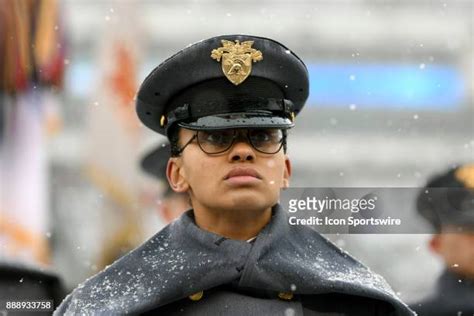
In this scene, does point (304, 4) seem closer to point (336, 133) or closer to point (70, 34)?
point (336, 133)

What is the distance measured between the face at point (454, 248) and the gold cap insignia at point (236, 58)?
2.69 ft

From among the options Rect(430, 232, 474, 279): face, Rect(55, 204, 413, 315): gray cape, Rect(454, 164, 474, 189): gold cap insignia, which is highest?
Rect(454, 164, 474, 189): gold cap insignia

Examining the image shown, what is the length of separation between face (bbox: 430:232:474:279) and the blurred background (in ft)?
0.13

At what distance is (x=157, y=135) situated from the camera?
11.1ft

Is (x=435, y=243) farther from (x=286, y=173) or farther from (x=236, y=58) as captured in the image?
(x=236, y=58)

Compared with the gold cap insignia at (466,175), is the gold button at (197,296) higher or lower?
lower

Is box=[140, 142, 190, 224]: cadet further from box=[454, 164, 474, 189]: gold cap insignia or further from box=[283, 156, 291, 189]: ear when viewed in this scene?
box=[454, 164, 474, 189]: gold cap insignia

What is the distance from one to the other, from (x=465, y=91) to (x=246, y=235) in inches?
33.3

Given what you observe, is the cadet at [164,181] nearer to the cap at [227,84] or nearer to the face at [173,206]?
the face at [173,206]

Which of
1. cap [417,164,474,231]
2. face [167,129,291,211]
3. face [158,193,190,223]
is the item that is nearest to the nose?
face [167,129,291,211]

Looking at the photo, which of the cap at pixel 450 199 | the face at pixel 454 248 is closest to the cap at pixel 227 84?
the cap at pixel 450 199

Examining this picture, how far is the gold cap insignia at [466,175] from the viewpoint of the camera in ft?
11.1

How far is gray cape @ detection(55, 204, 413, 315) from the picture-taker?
2973 mm

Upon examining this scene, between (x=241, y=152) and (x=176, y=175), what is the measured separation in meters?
0.28
